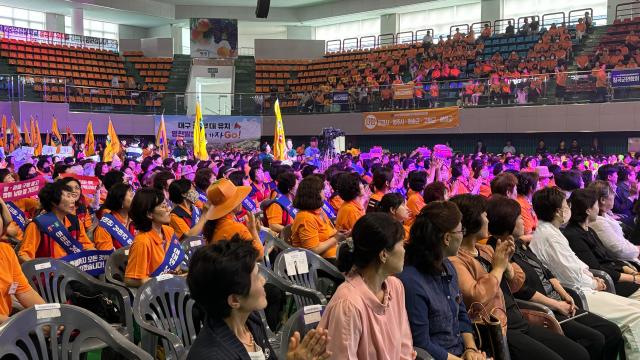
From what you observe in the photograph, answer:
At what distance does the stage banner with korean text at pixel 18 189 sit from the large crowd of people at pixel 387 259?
345 mm

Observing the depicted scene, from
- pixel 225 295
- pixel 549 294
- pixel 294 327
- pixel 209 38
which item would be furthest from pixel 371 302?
pixel 209 38

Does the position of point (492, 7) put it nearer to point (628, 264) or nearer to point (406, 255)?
point (628, 264)

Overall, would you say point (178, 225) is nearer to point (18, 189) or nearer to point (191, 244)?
point (191, 244)

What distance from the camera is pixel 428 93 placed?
2125 centimetres

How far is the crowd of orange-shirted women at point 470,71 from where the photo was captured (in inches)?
768

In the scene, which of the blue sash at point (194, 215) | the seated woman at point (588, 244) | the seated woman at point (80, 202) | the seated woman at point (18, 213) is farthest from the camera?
the blue sash at point (194, 215)

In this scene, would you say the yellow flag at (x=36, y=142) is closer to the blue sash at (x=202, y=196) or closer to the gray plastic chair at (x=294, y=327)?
the blue sash at (x=202, y=196)

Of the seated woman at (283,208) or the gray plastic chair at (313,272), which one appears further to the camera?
the seated woman at (283,208)

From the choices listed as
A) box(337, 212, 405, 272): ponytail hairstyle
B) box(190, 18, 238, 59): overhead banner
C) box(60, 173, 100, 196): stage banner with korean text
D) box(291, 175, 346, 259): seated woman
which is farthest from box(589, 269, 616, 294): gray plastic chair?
box(190, 18, 238, 59): overhead banner

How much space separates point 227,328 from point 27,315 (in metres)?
1.12

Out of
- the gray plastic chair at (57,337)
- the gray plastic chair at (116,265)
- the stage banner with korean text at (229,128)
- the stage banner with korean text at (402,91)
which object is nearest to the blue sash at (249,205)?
the gray plastic chair at (116,265)

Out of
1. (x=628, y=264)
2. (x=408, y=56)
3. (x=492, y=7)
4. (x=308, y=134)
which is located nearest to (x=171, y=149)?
(x=308, y=134)

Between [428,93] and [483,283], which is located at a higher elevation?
[428,93]

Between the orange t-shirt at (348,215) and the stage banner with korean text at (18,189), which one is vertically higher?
the stage banner with korean text at (18,189)
